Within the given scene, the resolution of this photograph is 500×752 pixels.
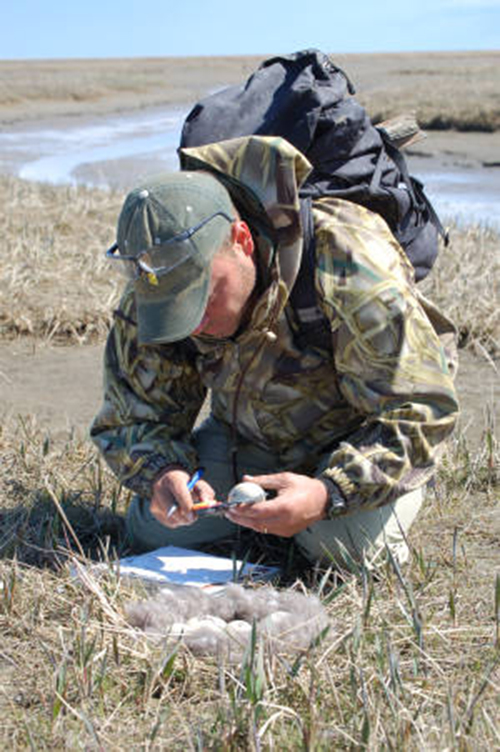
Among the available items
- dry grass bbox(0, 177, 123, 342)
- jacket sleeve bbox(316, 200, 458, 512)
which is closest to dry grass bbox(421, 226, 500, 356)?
dry grass bbox(0, 177, 123, 342)

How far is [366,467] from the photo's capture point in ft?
8.93

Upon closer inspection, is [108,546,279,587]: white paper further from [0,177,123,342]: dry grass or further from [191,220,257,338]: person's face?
[0,177,123,342]: dry grass

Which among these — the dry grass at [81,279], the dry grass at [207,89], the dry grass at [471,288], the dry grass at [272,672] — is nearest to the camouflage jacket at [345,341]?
the dry grass at [272,672]

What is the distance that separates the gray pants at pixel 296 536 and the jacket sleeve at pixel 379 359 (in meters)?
0.19

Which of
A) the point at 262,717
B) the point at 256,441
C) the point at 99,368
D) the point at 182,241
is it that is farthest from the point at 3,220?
the point at 262,717

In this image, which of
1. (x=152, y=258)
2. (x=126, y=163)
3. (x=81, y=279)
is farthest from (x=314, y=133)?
(x=126, y=163)

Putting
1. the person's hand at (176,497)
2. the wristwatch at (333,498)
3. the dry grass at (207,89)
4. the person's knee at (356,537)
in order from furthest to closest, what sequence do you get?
1. the dry grass at (207,89)
2. the person's knee at (356,537)
3. the person's hand at (176,497)
4. the wristwatch at (333,498)

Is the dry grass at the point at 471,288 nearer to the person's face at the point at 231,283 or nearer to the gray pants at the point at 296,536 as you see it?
the gray pants at the point at 296,536

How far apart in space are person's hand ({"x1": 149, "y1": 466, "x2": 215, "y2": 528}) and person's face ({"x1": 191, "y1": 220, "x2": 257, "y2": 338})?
0.43 meters

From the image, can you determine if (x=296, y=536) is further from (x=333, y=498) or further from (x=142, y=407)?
(x=142, y=407)

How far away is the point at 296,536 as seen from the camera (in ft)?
10.1

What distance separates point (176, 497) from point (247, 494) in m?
0.25

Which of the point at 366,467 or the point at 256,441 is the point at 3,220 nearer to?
the point at 256,441

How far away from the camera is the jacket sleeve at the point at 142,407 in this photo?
3.11 metres
